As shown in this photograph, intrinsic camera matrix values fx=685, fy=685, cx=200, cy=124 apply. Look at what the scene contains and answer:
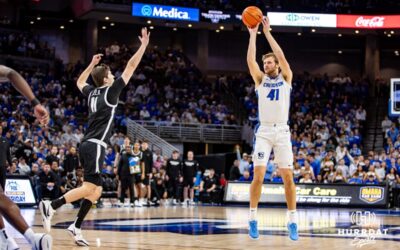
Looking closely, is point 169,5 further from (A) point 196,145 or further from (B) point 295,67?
(B) point 295,67

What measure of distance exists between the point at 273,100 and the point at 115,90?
2093mm

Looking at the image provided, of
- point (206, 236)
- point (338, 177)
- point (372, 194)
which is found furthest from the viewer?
point (338, 177)

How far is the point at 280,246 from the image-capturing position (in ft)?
27.9

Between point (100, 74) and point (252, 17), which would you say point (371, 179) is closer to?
point (252, 17)

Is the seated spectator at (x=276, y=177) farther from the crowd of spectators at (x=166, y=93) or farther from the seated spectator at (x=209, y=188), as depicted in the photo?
the crowd of spectators at (x=166, y=93)

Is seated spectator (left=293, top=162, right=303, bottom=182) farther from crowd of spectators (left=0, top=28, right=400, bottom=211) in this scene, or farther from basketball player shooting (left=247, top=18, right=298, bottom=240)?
basketball player shooting (left=247, top=18, right=298, bottom=240)

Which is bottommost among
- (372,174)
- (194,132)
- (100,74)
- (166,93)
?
(372,174)

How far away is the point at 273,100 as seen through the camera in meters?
9.11

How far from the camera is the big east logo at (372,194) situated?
825 inches

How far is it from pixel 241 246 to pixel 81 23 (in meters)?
32.6

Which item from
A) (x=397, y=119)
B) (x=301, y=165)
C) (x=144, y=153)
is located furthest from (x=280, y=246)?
(x=397, y=119)

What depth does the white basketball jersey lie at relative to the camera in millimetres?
9094

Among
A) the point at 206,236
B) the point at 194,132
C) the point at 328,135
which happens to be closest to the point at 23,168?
the point at 206,236

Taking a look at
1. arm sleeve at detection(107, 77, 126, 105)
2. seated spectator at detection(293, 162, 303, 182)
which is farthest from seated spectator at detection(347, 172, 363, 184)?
Answer: arm sleeve at detection(107, 77, 126, 105)
